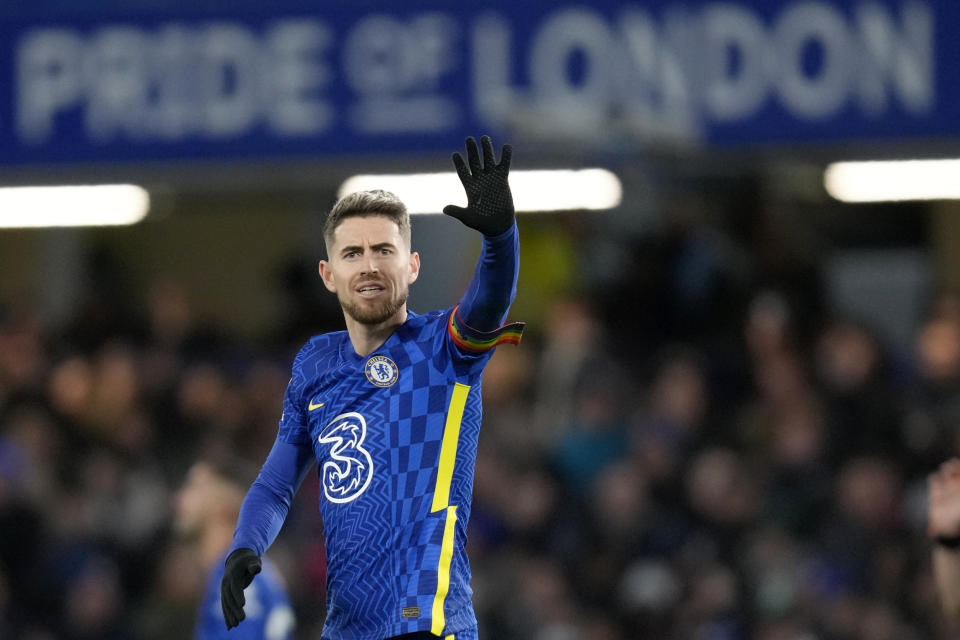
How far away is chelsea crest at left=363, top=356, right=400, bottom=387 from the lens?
3.82 metres

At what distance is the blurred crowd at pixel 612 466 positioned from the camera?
Result: 767 centimetres

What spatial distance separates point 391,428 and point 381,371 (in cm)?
A: 15

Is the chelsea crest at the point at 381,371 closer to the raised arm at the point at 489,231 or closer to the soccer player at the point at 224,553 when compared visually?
the raised arm at the point at 489,231

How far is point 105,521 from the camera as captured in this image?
381 inches

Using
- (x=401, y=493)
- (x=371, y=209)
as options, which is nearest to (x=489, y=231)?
(x=371, y=209)

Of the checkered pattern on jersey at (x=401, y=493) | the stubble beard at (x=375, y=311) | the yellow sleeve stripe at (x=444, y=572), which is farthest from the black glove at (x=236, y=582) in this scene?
the stubble beard at (x=375, y=311)

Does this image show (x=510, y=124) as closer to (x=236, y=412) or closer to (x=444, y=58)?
(x=444, y=58)

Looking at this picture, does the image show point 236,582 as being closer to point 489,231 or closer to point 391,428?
point 391,428

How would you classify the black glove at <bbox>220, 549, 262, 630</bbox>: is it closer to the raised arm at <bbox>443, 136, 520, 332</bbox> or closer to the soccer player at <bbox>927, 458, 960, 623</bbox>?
the raised arm at <bbox>443, 136, 520, 332</bbox>

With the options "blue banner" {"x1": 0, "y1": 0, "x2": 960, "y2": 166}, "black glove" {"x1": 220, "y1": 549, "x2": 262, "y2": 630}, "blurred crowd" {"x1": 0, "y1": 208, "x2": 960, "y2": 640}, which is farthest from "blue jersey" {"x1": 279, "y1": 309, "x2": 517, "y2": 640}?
"blue banner" {"x1": 0, "y1": 0, "x2": 960, "y2": 166}

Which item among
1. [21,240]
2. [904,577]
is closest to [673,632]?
[904,577]

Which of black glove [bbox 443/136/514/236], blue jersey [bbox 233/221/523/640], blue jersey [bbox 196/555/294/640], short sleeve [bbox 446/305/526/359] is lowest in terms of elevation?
blue jersey [bbox 196/555/294/640]

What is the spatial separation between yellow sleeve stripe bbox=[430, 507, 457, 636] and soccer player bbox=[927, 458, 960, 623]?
1.10 metres

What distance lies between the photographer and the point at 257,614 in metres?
5.68
